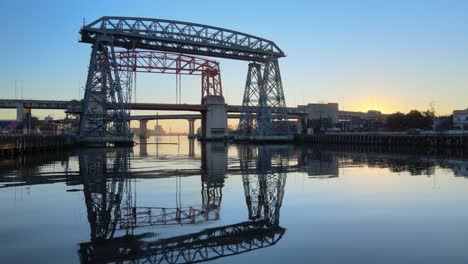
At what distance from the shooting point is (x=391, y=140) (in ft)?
187

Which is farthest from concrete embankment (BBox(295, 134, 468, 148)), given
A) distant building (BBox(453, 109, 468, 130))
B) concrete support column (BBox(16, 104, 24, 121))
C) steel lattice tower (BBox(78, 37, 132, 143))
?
concrete support column (BBox(16, 104, 24, 121))

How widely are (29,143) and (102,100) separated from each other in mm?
11482

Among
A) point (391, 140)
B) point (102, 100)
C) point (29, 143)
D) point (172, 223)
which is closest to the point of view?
point (172, 223)

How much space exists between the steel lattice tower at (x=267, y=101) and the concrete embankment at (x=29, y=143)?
2650 cm

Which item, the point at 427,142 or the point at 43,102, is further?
the point at 43,102

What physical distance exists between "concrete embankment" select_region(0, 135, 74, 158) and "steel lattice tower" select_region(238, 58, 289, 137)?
2650cm

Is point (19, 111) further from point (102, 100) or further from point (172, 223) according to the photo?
point (172, 223)

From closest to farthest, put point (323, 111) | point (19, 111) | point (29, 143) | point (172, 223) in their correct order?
point (172, 223) < point (29, 143) < point (19, 111) < point (323, 111)

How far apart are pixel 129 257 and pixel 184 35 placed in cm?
4419

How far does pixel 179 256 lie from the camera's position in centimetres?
648

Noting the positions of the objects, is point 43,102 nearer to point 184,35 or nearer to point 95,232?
point 184,35

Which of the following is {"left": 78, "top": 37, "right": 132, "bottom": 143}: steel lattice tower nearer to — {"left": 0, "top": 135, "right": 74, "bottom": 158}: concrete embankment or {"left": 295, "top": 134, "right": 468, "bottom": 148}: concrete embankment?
{"left": 0, "top": 135, "right": 74, "bottom": 158}: concrete embankment

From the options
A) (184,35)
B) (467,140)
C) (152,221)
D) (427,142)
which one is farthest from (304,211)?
(427,142)

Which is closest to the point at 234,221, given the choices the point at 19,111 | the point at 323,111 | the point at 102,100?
the point at 102,100
